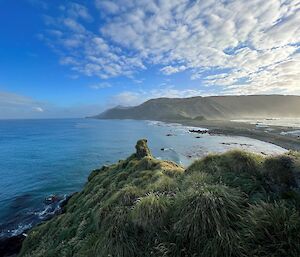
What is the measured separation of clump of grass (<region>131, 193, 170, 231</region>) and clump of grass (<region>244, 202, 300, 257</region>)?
2354 mm

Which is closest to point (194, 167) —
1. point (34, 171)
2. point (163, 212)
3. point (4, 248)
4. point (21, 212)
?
point (163, 212)

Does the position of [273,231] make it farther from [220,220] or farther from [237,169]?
[237,169]

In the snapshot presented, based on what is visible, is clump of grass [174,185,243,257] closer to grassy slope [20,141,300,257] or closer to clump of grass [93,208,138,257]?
grassy slope [20,141,300,257]

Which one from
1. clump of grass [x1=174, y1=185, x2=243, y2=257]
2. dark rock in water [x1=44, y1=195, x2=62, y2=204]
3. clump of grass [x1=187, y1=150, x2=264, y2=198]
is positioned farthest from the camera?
dark rock in water [x1=44, y1=195, x2=62, y2=204]

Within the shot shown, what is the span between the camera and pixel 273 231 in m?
5.27

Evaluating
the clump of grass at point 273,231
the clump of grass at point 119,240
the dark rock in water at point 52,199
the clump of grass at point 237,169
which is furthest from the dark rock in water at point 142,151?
the clump of grass at point 273,231

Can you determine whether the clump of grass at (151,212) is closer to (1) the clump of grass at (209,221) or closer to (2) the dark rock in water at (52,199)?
(1) the clump of grass at (209,221)

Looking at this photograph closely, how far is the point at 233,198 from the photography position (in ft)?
21.5

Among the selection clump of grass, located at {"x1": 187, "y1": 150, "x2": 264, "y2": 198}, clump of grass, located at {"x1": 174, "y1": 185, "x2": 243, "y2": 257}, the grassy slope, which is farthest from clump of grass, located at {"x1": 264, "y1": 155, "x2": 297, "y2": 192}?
clump of grass, located at {"x1": 174, "y1": 185, "x2": 243, "y2": 257}

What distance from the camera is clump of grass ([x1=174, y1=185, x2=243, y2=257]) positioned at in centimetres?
553

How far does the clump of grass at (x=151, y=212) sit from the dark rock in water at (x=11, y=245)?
15887 mm

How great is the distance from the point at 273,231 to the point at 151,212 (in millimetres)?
3299

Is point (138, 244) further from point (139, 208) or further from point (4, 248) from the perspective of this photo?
point (4, 248)

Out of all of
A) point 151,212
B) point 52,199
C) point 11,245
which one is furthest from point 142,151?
point 52,199
